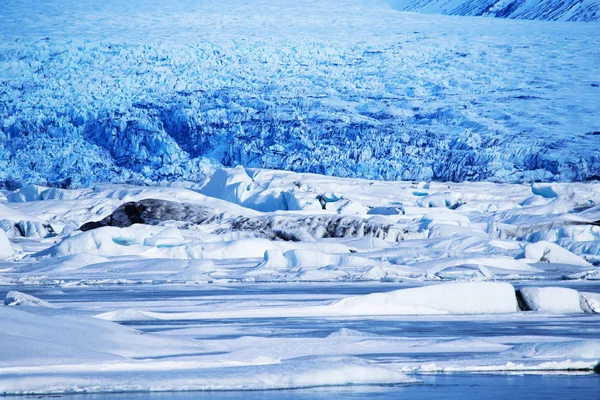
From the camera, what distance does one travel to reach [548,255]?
17219 millimetres

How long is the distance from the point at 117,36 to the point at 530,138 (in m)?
22.5

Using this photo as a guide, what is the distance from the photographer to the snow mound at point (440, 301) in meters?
8.71

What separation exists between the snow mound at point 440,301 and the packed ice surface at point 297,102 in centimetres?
2690

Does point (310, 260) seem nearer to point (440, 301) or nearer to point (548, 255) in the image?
point (548, 255)

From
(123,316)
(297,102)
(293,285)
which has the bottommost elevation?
(297,102)

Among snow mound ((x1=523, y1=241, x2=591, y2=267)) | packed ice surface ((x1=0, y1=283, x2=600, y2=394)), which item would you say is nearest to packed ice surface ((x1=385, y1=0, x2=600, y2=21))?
snow mound ((x1=523, y1=241, x2=591, y2=267))

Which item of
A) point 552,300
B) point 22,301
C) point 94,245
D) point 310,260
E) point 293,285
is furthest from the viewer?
point 94,245

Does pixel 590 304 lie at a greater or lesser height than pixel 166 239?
greater

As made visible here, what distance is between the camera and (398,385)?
4477 mm

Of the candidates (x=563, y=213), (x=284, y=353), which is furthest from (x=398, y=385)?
(x=563, y=213)

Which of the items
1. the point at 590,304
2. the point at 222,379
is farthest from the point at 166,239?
the point at 222,379

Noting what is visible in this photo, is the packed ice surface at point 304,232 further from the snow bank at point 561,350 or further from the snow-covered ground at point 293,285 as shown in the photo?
the snow bank at point 561,350

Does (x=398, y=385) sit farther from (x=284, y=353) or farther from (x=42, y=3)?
(x=42, y=3)

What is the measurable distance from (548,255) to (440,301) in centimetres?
908
